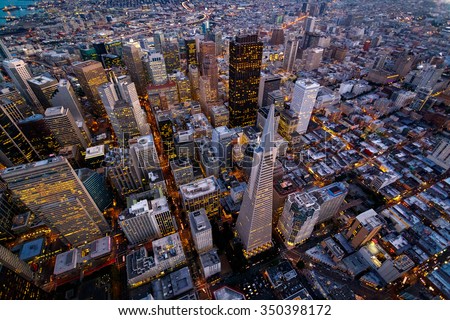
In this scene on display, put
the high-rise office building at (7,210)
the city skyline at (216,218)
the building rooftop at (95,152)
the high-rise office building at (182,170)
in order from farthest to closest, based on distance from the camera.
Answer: the building rooftop at (95,152) → the high-rise office building at (182,170) → the high-rise office building at (7,210) → the city skyline at (216,218)

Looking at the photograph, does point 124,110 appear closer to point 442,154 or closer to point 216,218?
point 216,218

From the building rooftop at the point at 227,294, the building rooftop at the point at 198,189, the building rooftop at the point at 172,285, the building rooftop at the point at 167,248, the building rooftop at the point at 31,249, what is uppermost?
the building rooftop at the point at 198,189

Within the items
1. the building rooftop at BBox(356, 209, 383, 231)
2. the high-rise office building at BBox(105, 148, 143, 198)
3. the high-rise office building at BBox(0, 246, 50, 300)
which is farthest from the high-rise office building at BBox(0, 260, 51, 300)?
the building rooftop at BBox(356, 209, 383, 231)

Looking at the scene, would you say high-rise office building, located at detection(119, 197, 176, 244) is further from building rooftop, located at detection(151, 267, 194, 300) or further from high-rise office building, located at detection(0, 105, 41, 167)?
high-rise office building, located at detection(0, 105, 41, 167)

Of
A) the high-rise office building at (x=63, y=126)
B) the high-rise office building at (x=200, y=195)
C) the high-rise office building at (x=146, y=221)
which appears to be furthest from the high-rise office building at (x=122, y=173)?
the high-rise office building at (x=63, y=126)

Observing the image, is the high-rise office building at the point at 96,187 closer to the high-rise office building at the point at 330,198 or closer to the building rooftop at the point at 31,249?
the building rooftop at the point at 31,249

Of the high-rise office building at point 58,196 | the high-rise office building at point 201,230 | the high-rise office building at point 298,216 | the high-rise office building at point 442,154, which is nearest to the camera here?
the high-rise office building at point 58,196
